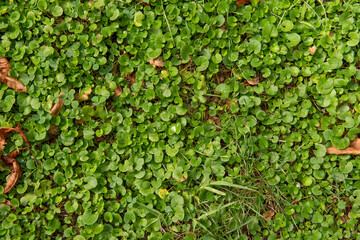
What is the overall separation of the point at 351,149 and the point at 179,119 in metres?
1.59

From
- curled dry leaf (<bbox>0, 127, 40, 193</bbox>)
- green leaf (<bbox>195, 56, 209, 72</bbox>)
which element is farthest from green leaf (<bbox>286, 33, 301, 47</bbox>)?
curled dry leaf (<bbox>0, 127, 40, 193</bbox>)

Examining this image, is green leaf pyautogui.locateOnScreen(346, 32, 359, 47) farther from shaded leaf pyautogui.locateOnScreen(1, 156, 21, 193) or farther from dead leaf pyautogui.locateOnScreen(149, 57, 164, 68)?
shaded leaf pyautogui.locateOnScreen(1, 156, 21, 193)

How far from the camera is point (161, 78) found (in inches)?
113

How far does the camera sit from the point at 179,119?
2857 millimetres

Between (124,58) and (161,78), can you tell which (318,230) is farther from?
(124,58)

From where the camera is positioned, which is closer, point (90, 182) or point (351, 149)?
point (90, 182)

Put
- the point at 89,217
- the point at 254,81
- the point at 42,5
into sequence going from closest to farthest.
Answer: the point at 89,217 < the point at 42,5 < the point at 254,81

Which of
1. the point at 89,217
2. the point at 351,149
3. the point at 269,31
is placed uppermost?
the point at 269,31

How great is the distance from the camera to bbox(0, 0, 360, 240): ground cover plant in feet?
9.14

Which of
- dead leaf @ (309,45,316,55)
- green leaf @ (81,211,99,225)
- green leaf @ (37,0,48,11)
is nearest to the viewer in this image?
green leaf @ (81,211,99,225)

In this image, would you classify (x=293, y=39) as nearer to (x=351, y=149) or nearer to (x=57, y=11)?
(x=351, y=149)

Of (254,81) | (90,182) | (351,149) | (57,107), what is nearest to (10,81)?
(57,107)

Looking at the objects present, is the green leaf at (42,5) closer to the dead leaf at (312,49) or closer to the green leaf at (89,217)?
the green leaf at (89,217)

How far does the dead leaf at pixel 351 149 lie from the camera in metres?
2.87
